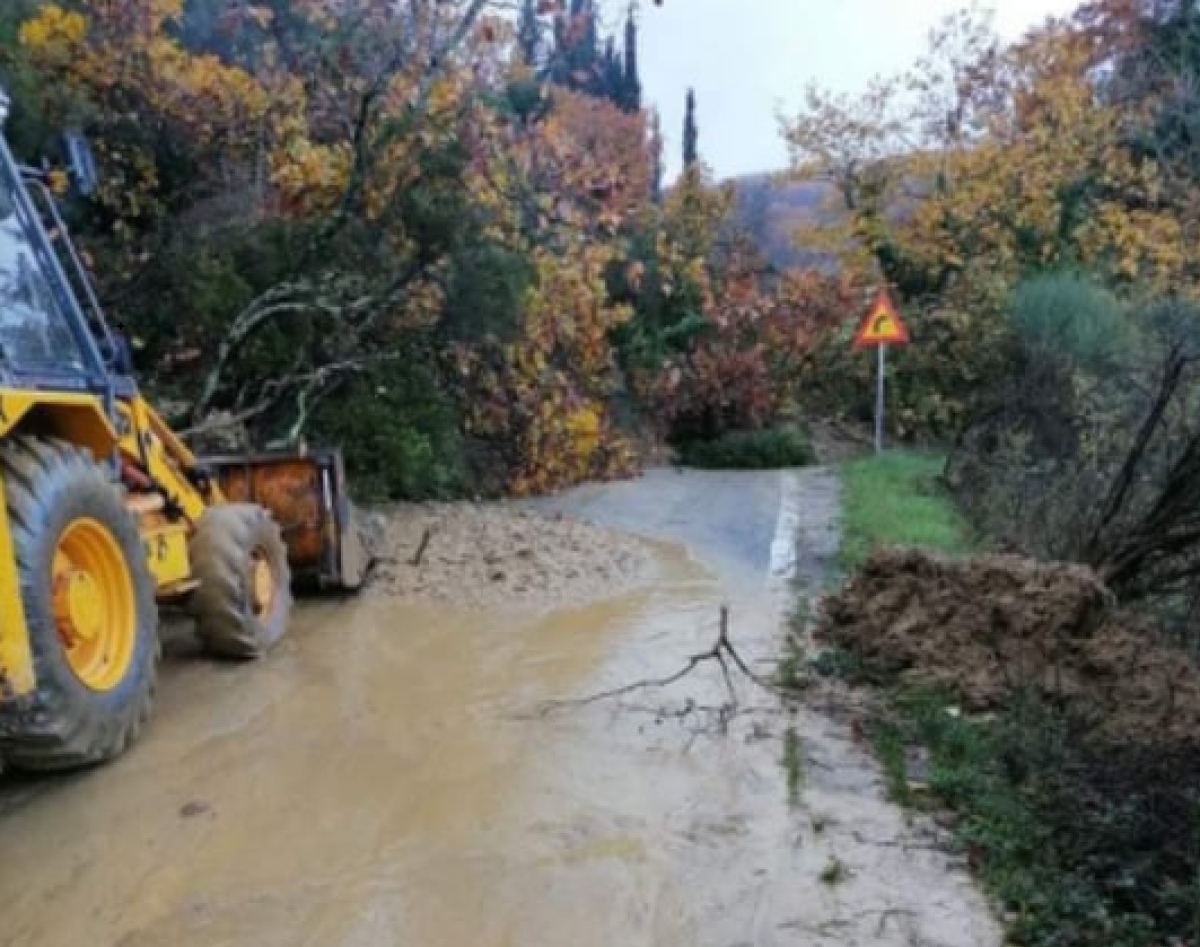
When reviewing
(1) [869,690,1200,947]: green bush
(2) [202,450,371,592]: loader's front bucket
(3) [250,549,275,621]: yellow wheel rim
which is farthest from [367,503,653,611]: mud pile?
(1) [869,690,1200,947]: green bush

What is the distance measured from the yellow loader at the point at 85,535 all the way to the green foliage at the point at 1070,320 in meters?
9.92

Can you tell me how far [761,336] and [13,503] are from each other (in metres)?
14.6

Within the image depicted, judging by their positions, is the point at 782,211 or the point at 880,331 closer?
the point at 880,331

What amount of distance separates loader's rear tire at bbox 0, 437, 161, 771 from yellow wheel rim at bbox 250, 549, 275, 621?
107 cm

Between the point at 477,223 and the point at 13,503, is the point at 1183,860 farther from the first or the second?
the point at 477,223

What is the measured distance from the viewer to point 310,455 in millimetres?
7363

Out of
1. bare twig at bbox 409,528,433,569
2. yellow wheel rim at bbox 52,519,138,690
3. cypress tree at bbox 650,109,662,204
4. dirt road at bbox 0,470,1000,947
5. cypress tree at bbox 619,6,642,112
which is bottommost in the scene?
bare twig at bbox 409,528,433,569

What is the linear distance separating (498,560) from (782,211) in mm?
18191

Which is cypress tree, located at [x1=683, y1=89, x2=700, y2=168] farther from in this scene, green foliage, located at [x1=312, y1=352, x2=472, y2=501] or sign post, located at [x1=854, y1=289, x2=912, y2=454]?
green foliage, located at [x1=312, y1=352, x2=472, y2=501]

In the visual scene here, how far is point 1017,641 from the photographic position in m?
5.64

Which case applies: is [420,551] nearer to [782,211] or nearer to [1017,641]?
[1017,641]

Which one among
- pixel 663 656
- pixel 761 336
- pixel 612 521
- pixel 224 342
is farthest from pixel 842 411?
pixel 663 656

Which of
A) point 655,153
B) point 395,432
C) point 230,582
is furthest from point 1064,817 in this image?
point 655,153

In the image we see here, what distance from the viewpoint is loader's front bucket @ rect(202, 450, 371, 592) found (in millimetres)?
7355
